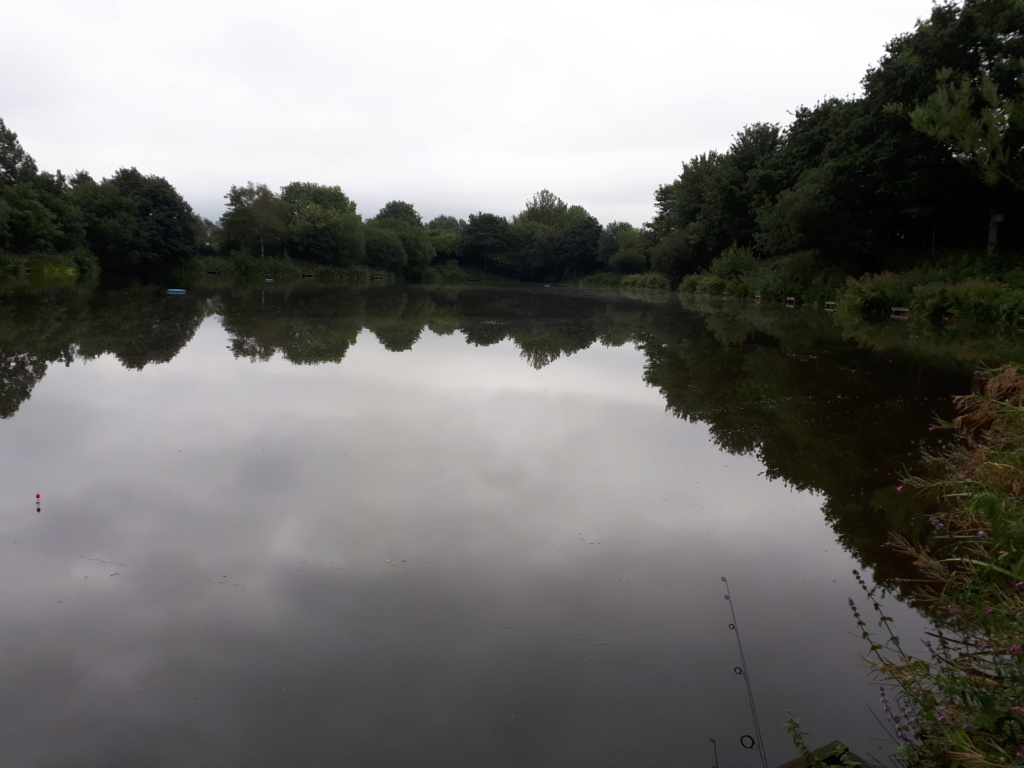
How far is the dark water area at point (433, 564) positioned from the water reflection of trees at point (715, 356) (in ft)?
0.25

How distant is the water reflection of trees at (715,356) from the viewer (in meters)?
5.94

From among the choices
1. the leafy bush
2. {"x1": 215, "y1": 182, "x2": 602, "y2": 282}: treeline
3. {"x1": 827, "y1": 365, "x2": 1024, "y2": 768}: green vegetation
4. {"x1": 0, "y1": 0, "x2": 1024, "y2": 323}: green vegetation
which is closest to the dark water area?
{"x1": 827, "y1": 365, "x2": 1024, "y2": 768}: green vegetation

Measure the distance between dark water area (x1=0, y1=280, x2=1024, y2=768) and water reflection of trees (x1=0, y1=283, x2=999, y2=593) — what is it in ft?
0.25

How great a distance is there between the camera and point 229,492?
483cm

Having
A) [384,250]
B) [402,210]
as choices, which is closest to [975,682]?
[384,250]

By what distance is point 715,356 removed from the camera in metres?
12.6

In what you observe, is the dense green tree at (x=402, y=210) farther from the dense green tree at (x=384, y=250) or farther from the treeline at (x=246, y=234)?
the dense green tree at (x=384, y=250)

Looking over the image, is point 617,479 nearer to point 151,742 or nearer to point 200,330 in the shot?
point 151,742

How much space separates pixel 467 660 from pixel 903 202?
31.5m

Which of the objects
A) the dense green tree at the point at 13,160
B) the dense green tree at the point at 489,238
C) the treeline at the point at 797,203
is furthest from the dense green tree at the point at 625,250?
the dense green tree at the point at 13,160

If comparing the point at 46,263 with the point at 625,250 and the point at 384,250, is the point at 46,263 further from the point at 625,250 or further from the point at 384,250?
the point at 625,250

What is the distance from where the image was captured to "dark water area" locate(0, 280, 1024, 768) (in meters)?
2.53

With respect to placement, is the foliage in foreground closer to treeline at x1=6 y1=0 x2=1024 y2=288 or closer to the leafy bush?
treeline at x1=6 y1=0 x2=1024 y2=288

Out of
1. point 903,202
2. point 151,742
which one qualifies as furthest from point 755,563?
point 903,202
